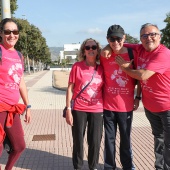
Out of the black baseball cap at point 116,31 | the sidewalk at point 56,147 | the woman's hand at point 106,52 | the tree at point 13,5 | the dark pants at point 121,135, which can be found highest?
the tree at point 13,5

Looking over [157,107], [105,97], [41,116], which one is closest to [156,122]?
[157,107]

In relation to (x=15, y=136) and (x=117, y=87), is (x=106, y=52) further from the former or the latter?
(x=15, y=136)

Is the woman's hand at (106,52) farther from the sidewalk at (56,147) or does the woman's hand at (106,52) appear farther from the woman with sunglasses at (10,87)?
the sidewalk at (56,147)

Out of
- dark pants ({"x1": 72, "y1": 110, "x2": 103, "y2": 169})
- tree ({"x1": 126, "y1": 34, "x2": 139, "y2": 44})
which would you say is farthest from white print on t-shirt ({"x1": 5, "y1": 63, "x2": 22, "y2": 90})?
tree ({"x1": 126, "y1": 34, "x2": 139, "y2": 44})

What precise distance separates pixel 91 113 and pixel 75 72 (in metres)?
0.57

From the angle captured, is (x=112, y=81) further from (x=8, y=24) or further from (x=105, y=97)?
(x=8, y=24)

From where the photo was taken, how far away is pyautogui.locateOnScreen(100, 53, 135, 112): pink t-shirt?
3.42 metres

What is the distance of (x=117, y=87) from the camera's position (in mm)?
3443

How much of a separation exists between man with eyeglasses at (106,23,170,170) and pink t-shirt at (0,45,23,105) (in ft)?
3.91

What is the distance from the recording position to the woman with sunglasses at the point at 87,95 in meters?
3.54

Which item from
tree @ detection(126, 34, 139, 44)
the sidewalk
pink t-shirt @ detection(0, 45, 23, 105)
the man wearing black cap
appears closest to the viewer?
pink t-shirt @ detection(0, 45, 23, 105)

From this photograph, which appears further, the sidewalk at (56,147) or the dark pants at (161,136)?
the sidewalk at (56,147)

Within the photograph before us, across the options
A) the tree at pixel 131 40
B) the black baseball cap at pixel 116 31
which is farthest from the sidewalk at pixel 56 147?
the tree at pixel 131 40

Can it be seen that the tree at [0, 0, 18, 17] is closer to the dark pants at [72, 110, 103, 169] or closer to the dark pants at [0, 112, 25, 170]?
the dark pants at [72, 110, 103, 169]
